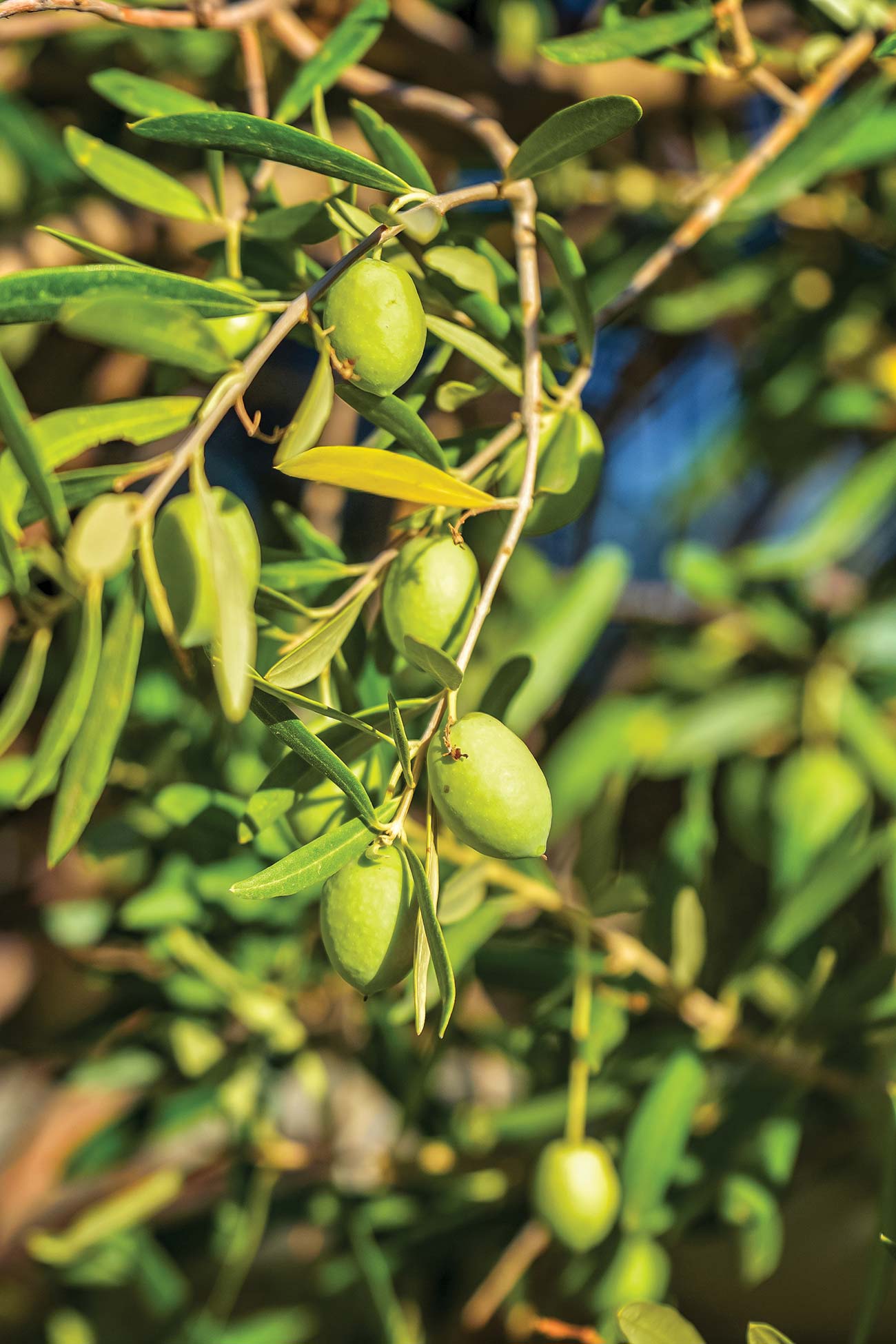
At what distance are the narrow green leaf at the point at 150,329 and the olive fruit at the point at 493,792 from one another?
0.48ft

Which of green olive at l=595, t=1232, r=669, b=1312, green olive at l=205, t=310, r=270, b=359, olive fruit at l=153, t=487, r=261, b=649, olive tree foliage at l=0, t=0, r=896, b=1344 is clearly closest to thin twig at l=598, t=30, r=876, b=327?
olive tree foliage at l=0, t=0, r=896, b=1344

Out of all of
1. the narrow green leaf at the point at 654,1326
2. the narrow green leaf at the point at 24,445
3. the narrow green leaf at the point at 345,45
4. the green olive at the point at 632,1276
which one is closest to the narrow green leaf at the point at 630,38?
the narrow green leaf at the point at 345,45

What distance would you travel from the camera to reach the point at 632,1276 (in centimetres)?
65

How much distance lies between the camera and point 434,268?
41 cm

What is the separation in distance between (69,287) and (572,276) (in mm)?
235

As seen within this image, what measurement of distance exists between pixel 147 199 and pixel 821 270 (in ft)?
2.88

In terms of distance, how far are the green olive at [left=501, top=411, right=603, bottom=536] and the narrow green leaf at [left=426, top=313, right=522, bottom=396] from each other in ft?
0.11

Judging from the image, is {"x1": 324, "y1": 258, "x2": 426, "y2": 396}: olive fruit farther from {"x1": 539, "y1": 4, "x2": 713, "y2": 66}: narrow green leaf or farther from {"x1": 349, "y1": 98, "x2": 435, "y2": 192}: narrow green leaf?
{"x1": 539, "y1": 4, "x2": 713, "y2": 66}: narrow green leaf

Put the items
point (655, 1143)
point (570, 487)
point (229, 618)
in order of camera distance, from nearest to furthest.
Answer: point (229, 618) < point (570, 487) < point (655, 1143)

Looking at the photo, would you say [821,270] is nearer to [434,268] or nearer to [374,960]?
[434,268]

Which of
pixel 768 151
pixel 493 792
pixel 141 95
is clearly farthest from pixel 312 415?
pixel 768 151

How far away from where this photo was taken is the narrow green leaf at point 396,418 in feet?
1.14

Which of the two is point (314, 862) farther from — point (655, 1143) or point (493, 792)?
point (655, 1143)

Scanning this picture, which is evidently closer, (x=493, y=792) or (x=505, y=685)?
(x=493, y=792)
